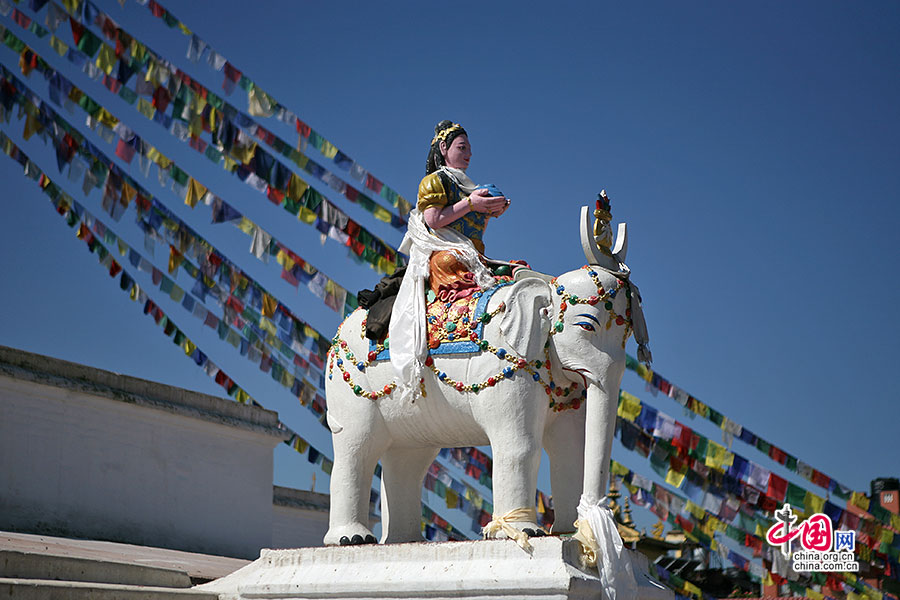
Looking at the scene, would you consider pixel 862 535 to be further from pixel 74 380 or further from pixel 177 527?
pixel 74 380

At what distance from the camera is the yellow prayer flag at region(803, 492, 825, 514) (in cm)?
1085

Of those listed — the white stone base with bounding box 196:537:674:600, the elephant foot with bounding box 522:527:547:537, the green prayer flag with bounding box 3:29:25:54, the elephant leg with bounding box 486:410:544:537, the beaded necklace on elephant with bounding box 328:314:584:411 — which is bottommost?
the white stone base with bounding box 196:537:674:600

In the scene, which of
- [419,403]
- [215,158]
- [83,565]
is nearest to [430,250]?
[419,403]

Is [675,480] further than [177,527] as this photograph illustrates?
No

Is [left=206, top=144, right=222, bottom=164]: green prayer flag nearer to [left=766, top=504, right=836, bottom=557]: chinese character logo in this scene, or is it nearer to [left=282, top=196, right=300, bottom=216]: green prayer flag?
[left=282, top=196, right=300, bottom=216]: green prayer flag

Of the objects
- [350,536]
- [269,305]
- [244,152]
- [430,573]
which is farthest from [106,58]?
[430,573]

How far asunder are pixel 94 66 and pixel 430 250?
23.1 ft

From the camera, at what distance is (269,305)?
12.4 meters

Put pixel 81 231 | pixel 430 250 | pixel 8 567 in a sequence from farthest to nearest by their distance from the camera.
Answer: pixel 81 231 → pixel 430 250 → pixel 8 567

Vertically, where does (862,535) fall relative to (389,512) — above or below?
above

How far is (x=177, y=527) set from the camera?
12.5 metres

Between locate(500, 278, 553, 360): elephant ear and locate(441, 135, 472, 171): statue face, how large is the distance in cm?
115

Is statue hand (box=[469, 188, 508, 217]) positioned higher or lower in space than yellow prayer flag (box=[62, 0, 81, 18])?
lower

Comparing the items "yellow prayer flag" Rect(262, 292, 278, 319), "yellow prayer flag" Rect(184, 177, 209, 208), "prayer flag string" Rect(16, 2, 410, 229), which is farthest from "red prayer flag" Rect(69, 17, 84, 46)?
"yellow prayer flag" Rect(262, 292, 278, 319)
